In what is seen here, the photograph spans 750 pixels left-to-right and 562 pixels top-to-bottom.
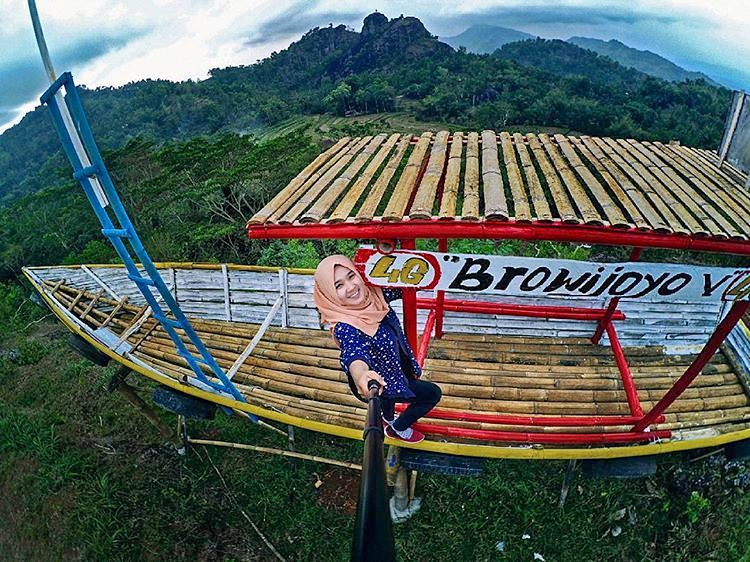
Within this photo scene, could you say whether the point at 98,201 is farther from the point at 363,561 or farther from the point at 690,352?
the point at 690,352

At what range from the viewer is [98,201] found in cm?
295

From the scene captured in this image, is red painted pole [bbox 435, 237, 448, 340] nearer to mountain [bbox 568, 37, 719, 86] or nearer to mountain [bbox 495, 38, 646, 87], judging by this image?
mountain [bbox 495, 38, 646, 87]

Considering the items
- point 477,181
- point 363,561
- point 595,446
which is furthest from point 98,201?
point 595,446

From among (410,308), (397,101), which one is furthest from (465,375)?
(397,101)

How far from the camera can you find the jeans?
11.9ft

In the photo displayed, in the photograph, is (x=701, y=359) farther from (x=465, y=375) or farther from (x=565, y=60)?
(x=565, y=60)

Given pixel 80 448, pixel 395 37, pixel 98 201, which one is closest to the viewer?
pixel 98 201

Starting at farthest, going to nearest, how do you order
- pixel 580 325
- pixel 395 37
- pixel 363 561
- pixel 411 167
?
pixel 395 37
pixel 580 325
pixel 411 167
pixel 363 561

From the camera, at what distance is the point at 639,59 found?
127 m

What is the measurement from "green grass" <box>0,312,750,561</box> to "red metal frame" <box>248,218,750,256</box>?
12.9 ft

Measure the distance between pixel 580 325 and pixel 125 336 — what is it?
5520mm

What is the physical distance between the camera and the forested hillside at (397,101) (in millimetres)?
37938

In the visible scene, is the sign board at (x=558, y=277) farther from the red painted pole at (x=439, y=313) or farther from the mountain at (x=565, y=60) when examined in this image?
the mountain at (x=565, y=60)

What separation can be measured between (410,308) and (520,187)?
119 cm
